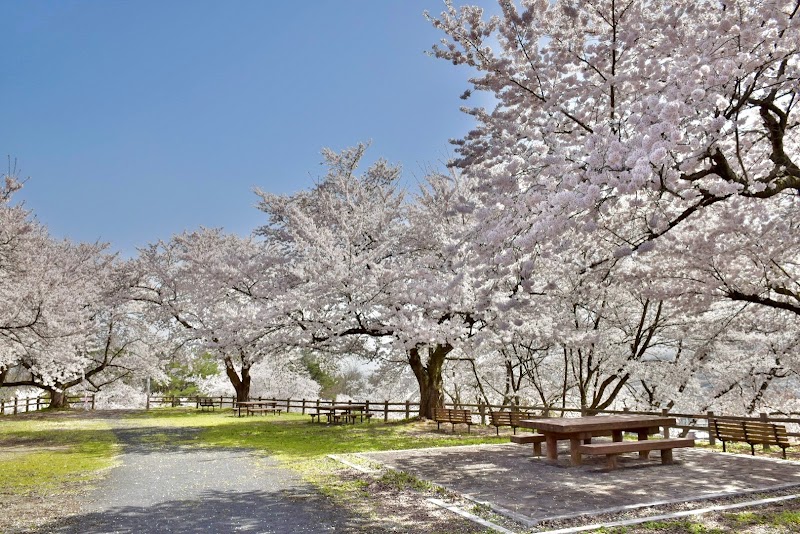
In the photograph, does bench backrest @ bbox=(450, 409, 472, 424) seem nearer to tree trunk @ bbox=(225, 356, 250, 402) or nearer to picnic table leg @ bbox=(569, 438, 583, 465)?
picnic table leg @ bbox=(569, 438, 583, 465)

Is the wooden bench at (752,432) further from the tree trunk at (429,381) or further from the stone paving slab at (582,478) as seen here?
the tree trunk at (429,381)

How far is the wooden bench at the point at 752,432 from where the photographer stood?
10.9 meters

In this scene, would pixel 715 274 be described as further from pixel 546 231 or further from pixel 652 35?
pixel 546 231

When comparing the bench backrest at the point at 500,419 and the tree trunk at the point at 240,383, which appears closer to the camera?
the bench backrest at the point at 500,419

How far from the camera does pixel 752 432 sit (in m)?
11.4

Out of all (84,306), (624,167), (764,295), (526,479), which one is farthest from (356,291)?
(84,306)

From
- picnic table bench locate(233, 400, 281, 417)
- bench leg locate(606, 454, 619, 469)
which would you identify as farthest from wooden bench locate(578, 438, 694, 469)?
picnic table bench locate(233, 400, 281, 417)

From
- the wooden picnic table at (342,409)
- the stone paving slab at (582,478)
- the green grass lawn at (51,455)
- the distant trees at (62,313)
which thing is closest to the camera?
the stone paving slab at (582,478)

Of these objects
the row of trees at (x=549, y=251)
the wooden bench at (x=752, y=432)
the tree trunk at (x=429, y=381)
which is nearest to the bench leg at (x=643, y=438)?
the wooden bench at (x=752, y=432)

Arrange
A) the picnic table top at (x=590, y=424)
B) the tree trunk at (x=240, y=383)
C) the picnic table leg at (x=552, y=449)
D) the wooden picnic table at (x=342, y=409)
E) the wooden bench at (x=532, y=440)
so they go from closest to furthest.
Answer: the picnic table top at (x=590, y=424), the picnic table leg at (x=552, y=449), the wooden bench at (x=532, y=440), the wooden picnic table at (x=342, y=409), the tree trunk at (x=240, y=383)

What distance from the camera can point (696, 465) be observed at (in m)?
10.2

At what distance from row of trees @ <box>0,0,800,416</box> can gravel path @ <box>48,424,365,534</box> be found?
182 inches

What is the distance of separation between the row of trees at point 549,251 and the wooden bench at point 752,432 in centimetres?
Answer: 257

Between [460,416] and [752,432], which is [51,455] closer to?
[460,416]
